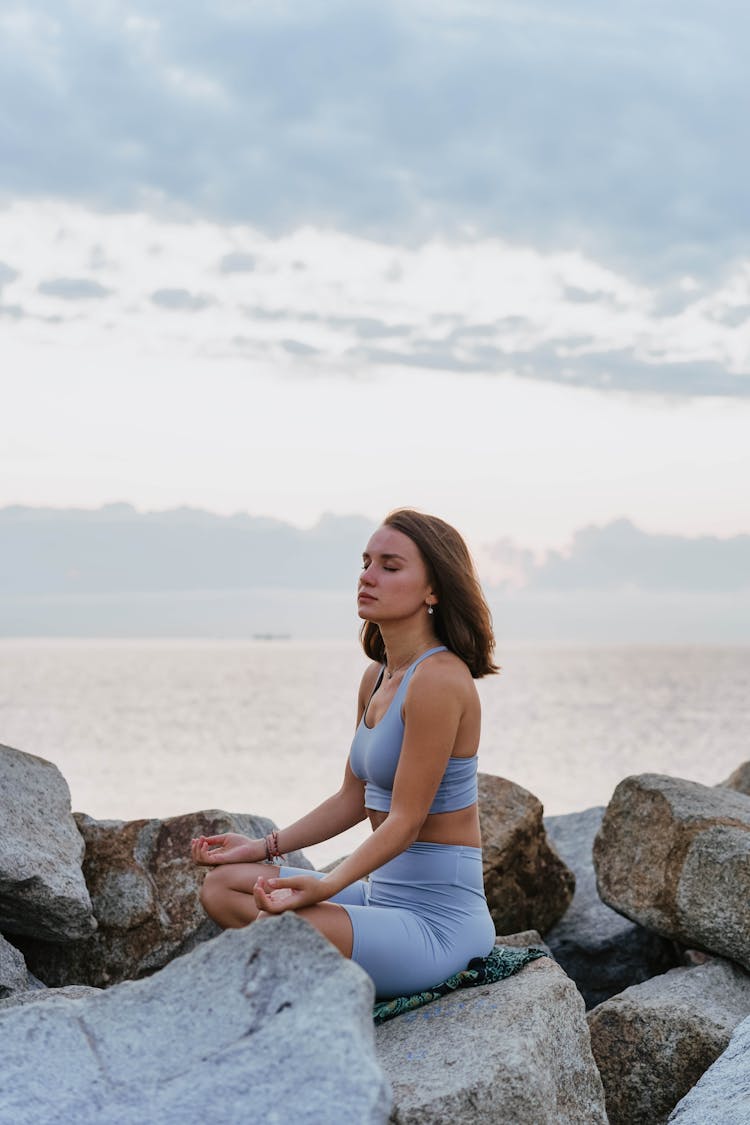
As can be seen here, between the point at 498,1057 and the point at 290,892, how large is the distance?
86cm

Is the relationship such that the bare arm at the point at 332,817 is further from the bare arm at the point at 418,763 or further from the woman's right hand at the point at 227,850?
the bare arm at the point at 418,763

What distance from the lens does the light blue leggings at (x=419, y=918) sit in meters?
4.33

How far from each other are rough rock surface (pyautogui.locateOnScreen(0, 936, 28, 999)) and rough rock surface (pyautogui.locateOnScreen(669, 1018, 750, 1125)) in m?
2.93

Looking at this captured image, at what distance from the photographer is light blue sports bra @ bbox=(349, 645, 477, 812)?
4641 mm

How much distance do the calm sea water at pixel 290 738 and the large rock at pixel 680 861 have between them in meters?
6.84

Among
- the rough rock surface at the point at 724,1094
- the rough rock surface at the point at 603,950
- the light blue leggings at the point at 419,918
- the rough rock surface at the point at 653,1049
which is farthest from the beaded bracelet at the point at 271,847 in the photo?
the rough rock surface at the point at 603,950

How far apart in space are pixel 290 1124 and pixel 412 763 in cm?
167

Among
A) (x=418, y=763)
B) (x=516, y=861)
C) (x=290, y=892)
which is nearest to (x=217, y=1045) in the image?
(x=290, y=892)

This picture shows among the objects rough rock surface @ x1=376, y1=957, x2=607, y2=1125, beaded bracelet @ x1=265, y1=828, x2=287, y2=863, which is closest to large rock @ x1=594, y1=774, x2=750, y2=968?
rough rock surface @ x1=376, y1=957, x2=607, y2=1125

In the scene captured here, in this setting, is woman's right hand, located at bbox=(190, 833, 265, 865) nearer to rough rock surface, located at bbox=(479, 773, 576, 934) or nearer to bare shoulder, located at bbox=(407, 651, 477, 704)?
bare shoulder, located at bbox=(407, 651, 477, 704)

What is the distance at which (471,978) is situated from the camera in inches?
179

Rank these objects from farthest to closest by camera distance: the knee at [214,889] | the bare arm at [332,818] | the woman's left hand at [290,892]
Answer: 1. the bare arm at [332,818]
2. the knee at [214,889]
3. the woman's left hand at [290,892]

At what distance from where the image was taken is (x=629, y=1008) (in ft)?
18.9

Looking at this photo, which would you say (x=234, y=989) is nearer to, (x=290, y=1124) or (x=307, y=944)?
(x=307, y=944)
